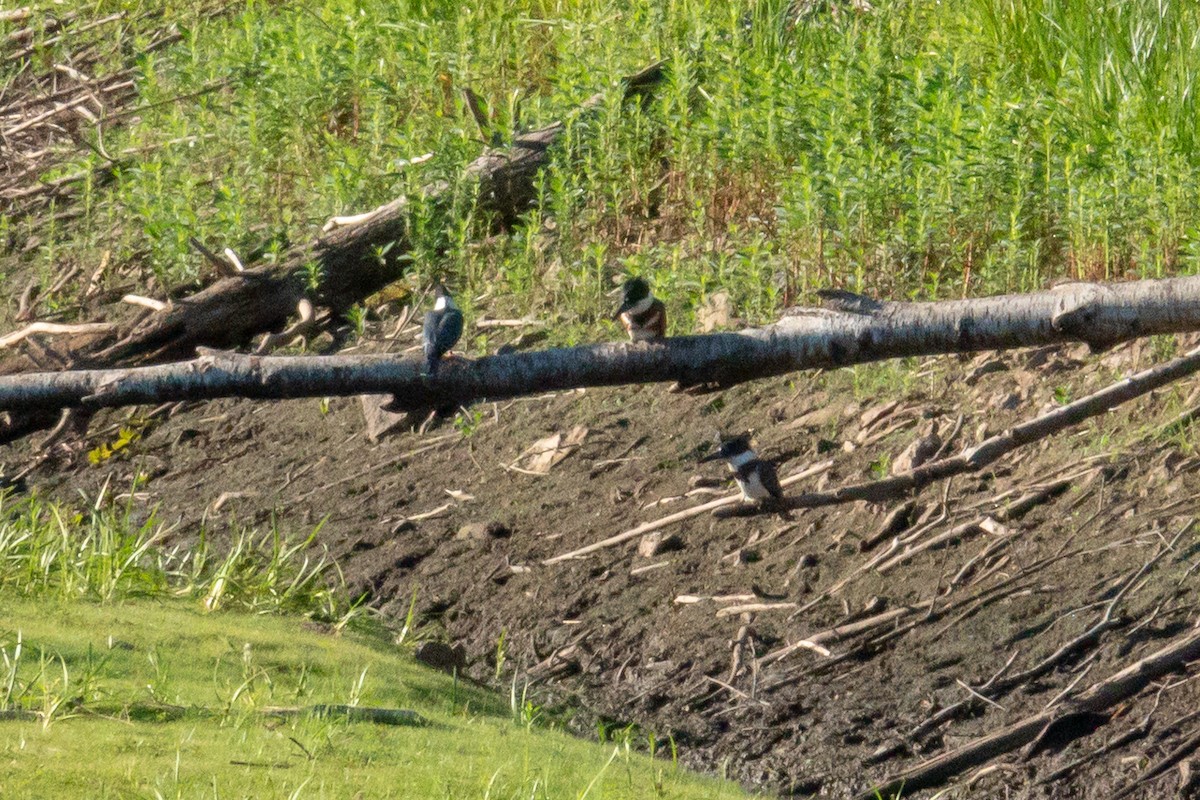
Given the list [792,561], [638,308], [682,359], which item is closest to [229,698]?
[638,308]

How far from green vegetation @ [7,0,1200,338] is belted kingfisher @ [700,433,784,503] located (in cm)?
235

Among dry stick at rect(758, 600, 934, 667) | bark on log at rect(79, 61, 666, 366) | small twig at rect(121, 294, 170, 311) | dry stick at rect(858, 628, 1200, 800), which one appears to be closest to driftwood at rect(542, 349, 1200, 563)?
dry stick at rect(858, 628, 1200, 800)

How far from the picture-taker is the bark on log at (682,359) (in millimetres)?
2670

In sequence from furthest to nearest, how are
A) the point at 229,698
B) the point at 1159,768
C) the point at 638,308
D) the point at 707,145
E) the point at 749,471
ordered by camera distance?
the point at 707,145
the point at 638,308
the point at 229,698
the point at 1159,768
the point at 749,471

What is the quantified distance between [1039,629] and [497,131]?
3838 mm

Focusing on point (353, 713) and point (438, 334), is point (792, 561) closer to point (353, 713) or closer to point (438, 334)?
point (353, 713)

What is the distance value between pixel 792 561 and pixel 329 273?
306cm

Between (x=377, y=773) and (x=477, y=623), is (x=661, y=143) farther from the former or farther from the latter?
(x=377, y=773)

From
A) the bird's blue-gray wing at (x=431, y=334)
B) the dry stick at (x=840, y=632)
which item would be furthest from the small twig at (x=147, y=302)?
the dry stick at (x=840, y=632)

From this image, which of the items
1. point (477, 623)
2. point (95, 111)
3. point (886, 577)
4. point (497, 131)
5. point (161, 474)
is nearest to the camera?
point (886, 577)

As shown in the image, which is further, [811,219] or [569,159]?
[569,159]

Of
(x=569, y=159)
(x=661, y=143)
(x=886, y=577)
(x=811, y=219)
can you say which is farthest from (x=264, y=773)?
(x=661, y=143)

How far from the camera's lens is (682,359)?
279 cm

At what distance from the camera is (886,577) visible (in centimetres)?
451
